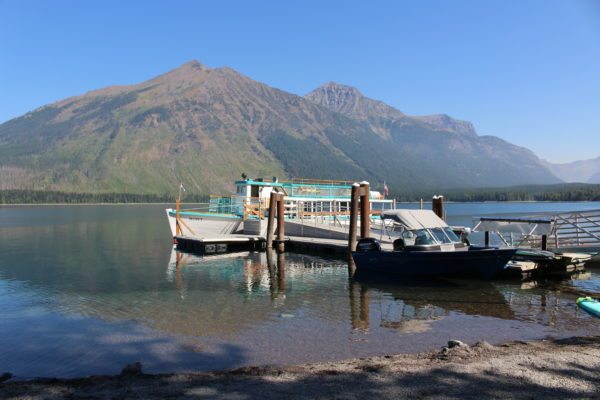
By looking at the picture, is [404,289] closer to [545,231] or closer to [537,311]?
[537,311]

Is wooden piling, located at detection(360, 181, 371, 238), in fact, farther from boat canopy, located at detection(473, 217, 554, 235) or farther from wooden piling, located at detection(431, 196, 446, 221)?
boat canopy, located at detection(473, 217, 554, 235)

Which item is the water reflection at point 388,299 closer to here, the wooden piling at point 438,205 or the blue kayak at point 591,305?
the blue kayak at point 591,305

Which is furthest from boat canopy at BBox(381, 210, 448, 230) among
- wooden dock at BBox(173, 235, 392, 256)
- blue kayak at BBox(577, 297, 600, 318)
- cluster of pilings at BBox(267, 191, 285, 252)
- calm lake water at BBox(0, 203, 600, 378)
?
cluster of pilings at BBox(267, 191, 285, 252)

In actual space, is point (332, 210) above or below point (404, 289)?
above

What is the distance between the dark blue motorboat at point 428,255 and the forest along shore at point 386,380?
10794 millimetres

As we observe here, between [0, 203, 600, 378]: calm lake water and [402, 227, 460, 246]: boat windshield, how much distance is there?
2.21 metres

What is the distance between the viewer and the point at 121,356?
13.5 m

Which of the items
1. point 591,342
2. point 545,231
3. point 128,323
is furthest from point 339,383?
point 545,231

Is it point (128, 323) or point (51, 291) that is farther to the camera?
point (51, 291)

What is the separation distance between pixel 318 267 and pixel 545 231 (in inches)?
547

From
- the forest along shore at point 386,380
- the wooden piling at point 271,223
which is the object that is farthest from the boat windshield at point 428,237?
the wooden piling at point 271,223

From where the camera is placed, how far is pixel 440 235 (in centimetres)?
2473

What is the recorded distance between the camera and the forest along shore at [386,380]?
9.01 meters

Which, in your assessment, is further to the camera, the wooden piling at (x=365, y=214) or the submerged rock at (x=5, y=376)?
the wooden piling at (x=365, y=214)
